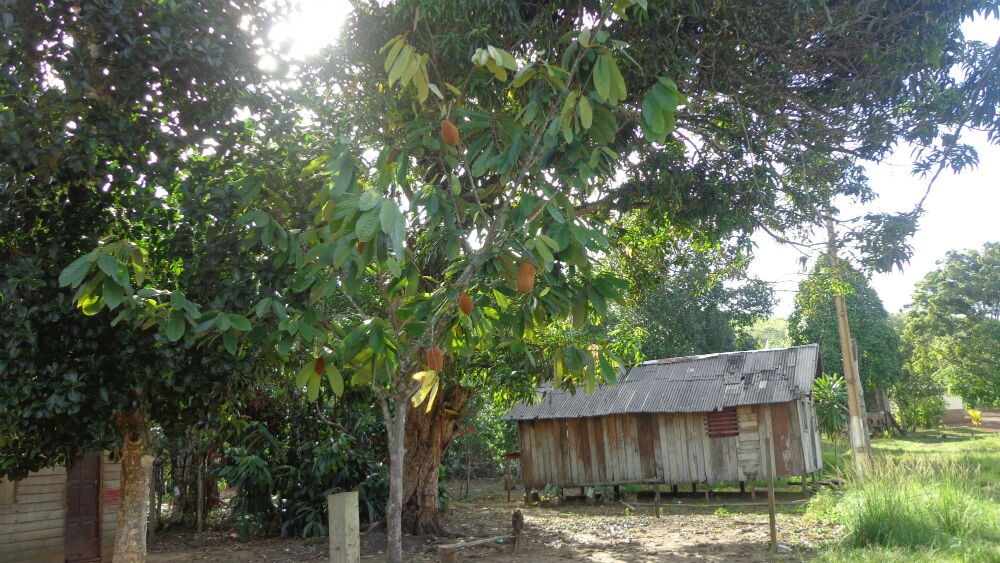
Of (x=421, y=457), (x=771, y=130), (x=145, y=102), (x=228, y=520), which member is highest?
(x=771, y=130)

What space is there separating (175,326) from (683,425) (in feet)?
58.4

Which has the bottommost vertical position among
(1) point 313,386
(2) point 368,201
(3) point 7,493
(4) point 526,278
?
(3) point 7,493

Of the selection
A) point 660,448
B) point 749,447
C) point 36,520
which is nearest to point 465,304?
point 36,520

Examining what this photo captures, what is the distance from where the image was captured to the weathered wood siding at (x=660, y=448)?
724 inches

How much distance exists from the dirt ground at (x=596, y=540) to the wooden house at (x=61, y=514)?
0.99 metres

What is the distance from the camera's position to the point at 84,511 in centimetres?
1136

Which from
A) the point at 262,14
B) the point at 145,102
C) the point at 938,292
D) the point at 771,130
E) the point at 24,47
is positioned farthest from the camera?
the point at 938,292

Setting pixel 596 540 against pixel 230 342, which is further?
pixel 596 540

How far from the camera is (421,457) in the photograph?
1228 centimetres

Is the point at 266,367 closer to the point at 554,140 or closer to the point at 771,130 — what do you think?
the point at 554,140

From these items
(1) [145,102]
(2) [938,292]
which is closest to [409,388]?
(1) [145,102]

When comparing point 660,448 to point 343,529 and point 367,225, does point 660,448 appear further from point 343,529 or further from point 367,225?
point 367,225

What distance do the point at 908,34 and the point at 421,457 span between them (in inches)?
365

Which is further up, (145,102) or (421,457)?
(145,102)
